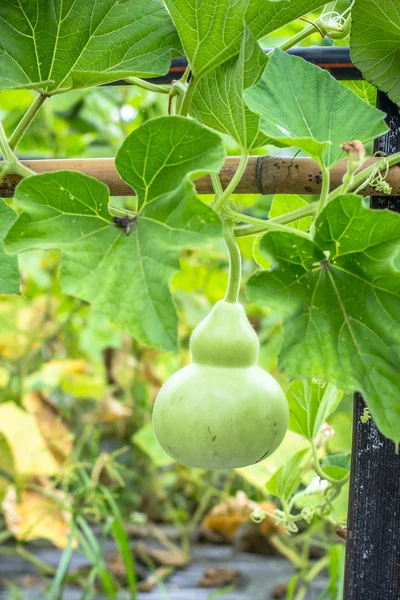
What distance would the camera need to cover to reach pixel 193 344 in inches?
17.1

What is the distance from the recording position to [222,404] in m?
0.40

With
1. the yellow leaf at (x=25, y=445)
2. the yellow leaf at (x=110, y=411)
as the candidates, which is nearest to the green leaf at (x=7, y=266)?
the yellow leaf at (x=25, y=445)

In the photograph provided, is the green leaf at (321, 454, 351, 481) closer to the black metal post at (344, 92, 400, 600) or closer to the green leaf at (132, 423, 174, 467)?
the black metal post at (344, 92, 400, 600)

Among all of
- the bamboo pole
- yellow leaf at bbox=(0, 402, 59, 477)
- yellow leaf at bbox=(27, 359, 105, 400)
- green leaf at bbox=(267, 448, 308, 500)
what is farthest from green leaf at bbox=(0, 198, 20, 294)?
yellow leaf at bbox=(27, 359, 105, 400)

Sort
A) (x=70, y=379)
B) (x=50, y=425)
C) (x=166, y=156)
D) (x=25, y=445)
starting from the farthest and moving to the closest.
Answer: (x=70, y=379), (x=50, y=425), (x=25, y=445), (x=166, y=156)

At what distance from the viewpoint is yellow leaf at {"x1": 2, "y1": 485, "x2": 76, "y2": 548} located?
1489mm

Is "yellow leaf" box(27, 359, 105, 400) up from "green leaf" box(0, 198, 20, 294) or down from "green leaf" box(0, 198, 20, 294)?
down

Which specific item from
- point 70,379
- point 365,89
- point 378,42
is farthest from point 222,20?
point 70,379

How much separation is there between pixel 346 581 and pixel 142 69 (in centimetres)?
41

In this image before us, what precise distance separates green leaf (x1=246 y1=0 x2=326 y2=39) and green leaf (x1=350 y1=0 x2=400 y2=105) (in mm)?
44

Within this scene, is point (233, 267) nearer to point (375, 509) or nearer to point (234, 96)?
point (234, 96)

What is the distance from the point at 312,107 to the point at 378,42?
0.36 ft

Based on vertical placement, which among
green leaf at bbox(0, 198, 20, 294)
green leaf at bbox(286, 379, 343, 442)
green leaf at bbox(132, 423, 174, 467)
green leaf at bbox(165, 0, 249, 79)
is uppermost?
green leaf at bbox(165, 0, 249, 79)

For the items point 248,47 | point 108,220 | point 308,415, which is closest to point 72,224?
point 108,220
